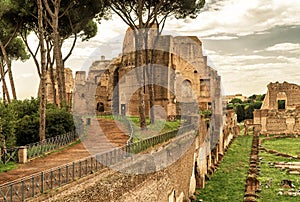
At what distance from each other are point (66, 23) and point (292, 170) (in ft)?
49.0

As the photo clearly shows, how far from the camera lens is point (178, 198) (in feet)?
40.9

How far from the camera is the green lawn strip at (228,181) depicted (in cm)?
1481

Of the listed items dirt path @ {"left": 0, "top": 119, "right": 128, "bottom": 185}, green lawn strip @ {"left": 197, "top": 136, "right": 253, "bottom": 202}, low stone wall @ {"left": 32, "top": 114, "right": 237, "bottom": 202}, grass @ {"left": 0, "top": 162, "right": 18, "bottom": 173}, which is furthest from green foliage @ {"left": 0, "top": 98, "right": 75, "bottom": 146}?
green lawn strip @ {"left": 197, "top": 136, "right": 253, "bottom": 202}

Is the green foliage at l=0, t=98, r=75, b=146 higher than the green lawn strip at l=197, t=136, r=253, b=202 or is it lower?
higher

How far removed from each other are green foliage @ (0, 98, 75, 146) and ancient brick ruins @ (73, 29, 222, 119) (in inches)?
263

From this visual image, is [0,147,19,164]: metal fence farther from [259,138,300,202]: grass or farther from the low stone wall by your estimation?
[259,138,300,202]: grass

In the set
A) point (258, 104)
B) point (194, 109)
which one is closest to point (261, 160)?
point (194, 109)

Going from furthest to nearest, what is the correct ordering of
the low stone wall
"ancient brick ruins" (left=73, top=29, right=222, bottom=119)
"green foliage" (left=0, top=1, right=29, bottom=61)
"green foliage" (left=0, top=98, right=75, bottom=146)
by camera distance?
1. "ancient brick ruins" (left=73, top=29, right=222, bottom=119)
2. "green foliage" (left=0, top=1, right=29, bottom=61)
3. "green foliage" (left=0, top=98, right=75, bottom=146)
4. the low stone wall

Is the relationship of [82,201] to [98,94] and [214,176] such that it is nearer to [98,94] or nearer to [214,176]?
[214,176]

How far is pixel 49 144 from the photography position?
39.4 ft

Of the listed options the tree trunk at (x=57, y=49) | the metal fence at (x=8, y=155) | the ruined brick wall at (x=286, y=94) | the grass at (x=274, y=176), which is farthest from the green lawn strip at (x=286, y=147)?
the metal fence at (x=8, y=155)

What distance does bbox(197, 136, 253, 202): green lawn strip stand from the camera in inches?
583

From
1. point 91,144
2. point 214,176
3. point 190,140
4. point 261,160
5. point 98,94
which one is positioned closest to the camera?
point 91,144

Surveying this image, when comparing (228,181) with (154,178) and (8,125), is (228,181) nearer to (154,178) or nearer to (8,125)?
(154,178)
